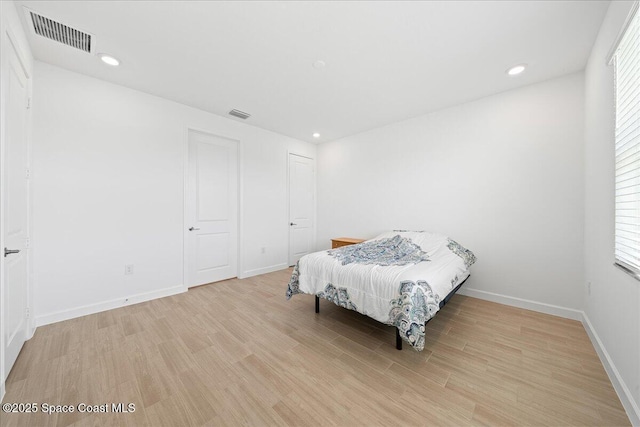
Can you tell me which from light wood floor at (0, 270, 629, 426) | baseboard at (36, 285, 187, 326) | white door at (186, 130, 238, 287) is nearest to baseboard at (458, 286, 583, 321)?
light wood floor at (0, 270, 629, 426)

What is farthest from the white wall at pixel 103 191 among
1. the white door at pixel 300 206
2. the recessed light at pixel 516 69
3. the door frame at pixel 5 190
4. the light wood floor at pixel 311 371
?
the recessed light at pixel 516 69

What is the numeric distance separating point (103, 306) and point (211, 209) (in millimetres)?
1720

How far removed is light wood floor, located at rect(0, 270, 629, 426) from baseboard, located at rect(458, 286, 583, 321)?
117mm

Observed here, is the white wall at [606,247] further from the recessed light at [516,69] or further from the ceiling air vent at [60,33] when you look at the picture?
the ceiling air vent at [60,33]

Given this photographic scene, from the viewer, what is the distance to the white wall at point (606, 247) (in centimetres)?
136

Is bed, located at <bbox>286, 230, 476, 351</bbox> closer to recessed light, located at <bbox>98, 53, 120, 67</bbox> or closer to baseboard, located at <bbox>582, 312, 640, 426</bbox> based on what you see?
baseboard, located at <bbox>582, 312, 640, 426</bbox>

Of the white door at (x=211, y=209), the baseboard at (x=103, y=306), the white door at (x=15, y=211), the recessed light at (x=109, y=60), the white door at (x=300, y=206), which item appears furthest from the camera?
the white door at (x=300, y=206)

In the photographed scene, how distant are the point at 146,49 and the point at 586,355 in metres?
4.69

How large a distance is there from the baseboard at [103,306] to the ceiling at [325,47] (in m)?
2.62

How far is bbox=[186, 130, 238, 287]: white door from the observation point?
11.5 ft

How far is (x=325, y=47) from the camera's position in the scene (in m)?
2.15

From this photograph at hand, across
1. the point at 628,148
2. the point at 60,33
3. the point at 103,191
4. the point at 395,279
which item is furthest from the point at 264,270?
the point at 628,148

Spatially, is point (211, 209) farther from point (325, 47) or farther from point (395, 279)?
point (395, 279)

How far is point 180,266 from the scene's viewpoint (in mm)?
3322
